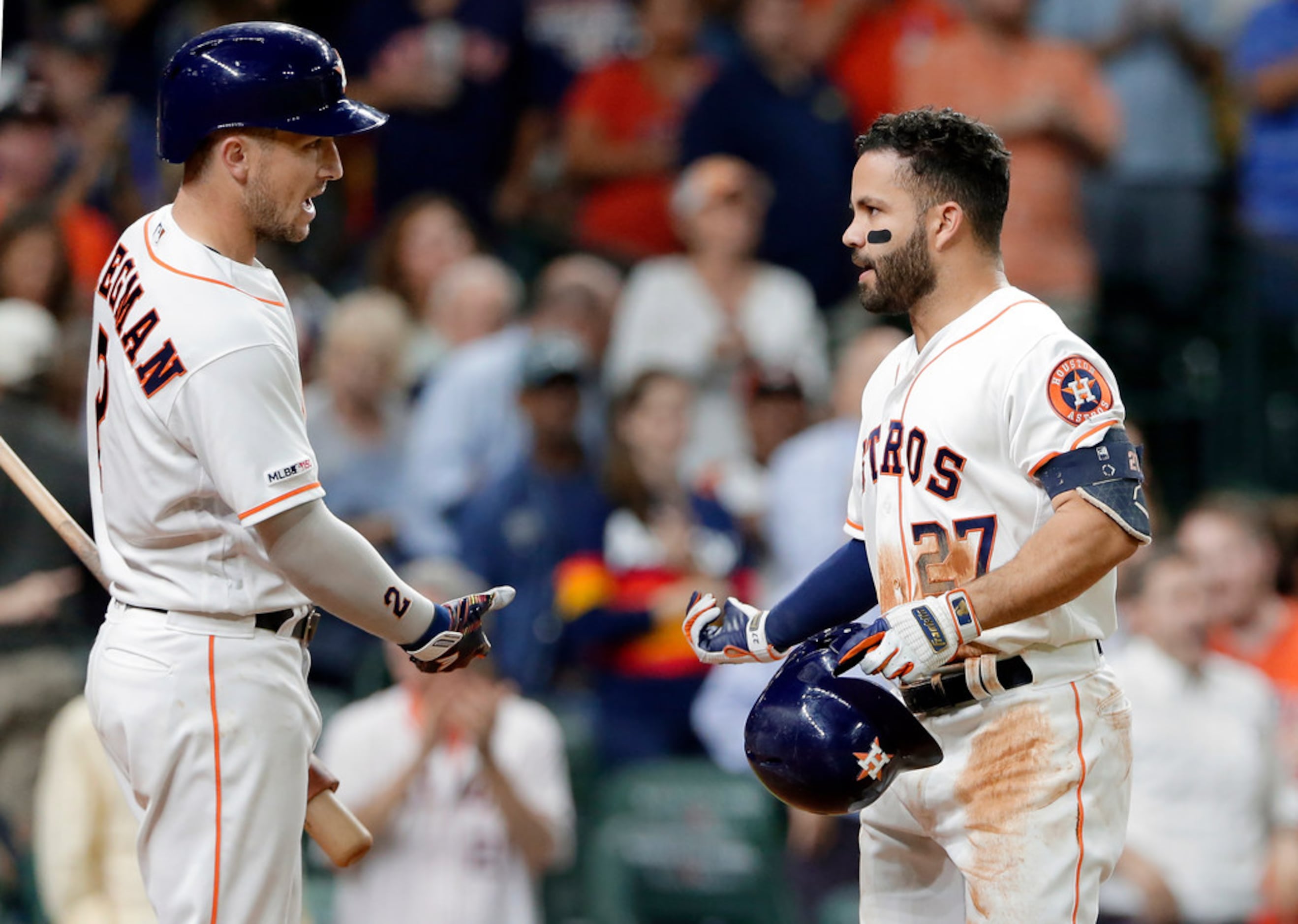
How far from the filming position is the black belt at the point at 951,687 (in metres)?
3.69

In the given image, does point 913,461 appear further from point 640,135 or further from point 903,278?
point 640,135

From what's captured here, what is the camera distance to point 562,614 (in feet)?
24.5

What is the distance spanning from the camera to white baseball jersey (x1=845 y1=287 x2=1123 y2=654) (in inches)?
140

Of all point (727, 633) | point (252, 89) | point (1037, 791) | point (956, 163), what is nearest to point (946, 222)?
point (956, 163)

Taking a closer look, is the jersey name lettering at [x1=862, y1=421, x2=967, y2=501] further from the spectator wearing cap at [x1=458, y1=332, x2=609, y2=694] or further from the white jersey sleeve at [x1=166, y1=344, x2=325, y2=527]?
the spectator wearing cap at [x1=458, y1=332, x2=609, y2=694]

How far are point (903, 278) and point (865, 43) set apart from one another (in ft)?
20.2

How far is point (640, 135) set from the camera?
945 cm

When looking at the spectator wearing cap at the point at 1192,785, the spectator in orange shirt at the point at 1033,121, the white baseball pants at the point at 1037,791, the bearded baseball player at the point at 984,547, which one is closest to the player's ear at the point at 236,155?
the bearded baseball player at the point at 984,547

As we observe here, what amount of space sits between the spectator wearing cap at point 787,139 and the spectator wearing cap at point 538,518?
193 cm

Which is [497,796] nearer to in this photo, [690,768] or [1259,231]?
[690,768]

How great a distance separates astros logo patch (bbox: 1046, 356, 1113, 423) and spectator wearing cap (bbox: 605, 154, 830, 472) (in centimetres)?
464

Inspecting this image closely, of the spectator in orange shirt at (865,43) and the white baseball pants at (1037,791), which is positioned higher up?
the spectator in orange shirt at (865,43)

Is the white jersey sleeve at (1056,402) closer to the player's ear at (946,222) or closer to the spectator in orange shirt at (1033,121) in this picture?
the player's ear at (946,222)

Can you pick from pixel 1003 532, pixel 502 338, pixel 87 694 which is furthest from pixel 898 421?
pixel 502 338
